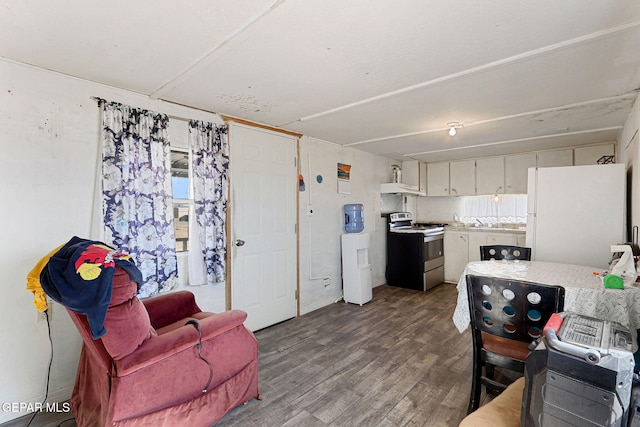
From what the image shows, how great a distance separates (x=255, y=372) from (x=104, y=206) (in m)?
1.67

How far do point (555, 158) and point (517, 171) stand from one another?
0.51 metres

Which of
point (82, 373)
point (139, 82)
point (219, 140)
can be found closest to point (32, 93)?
point (139, 82)

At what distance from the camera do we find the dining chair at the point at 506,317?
61.2 inches

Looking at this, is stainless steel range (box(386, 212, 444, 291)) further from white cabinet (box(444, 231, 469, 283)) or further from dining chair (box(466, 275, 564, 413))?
dining chair (box(466, 275, 564, 413))

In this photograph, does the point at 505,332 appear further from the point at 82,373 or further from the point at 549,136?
the point at 549,136

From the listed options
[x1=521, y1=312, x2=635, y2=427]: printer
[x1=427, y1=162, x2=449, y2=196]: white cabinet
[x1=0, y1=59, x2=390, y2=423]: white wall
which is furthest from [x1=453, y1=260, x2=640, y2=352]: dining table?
[x1=427, y1=162, x2=449, y2=196]: white cabinet

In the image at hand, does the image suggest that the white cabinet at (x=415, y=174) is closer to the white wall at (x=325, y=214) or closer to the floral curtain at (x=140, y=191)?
the white wall at (x=325, y=214)

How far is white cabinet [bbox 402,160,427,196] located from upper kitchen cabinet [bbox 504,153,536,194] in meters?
1.38

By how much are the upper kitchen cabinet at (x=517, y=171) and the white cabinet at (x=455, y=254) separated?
41.7 inches

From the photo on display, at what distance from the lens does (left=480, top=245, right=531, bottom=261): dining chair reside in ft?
9.57

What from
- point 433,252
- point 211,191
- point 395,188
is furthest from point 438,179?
point 211,191

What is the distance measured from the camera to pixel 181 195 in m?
2.80

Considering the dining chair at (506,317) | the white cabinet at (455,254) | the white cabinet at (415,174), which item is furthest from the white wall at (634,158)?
the white cabinet at (415,174)

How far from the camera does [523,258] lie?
292 cm
